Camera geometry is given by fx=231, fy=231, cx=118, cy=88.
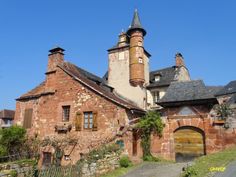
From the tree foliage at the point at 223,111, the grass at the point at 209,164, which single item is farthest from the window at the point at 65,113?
the grass at the point at 209,164

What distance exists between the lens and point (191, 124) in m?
14.7

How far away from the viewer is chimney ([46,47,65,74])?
19927 mm

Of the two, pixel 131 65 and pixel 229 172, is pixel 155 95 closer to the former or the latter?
pixel 131 65

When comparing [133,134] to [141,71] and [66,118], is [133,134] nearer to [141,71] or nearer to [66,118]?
[66,118]

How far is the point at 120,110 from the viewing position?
16.2 m

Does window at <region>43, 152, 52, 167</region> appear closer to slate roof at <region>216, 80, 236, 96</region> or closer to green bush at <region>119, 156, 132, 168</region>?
green bush at <region>119, 156, 132, 168</region>

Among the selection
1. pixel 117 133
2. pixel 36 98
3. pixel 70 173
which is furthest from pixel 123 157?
pixel 36 98

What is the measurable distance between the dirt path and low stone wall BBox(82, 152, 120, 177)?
129 cm

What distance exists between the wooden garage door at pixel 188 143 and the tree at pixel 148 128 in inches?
48.0

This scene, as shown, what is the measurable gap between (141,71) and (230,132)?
1071 centimetres

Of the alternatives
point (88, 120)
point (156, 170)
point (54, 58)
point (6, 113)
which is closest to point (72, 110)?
point (88, 120)

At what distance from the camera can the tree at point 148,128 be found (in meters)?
15.3

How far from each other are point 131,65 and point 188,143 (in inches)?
407

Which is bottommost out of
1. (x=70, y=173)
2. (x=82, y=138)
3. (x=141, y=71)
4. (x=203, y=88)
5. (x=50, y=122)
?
(x=70, y=173)
